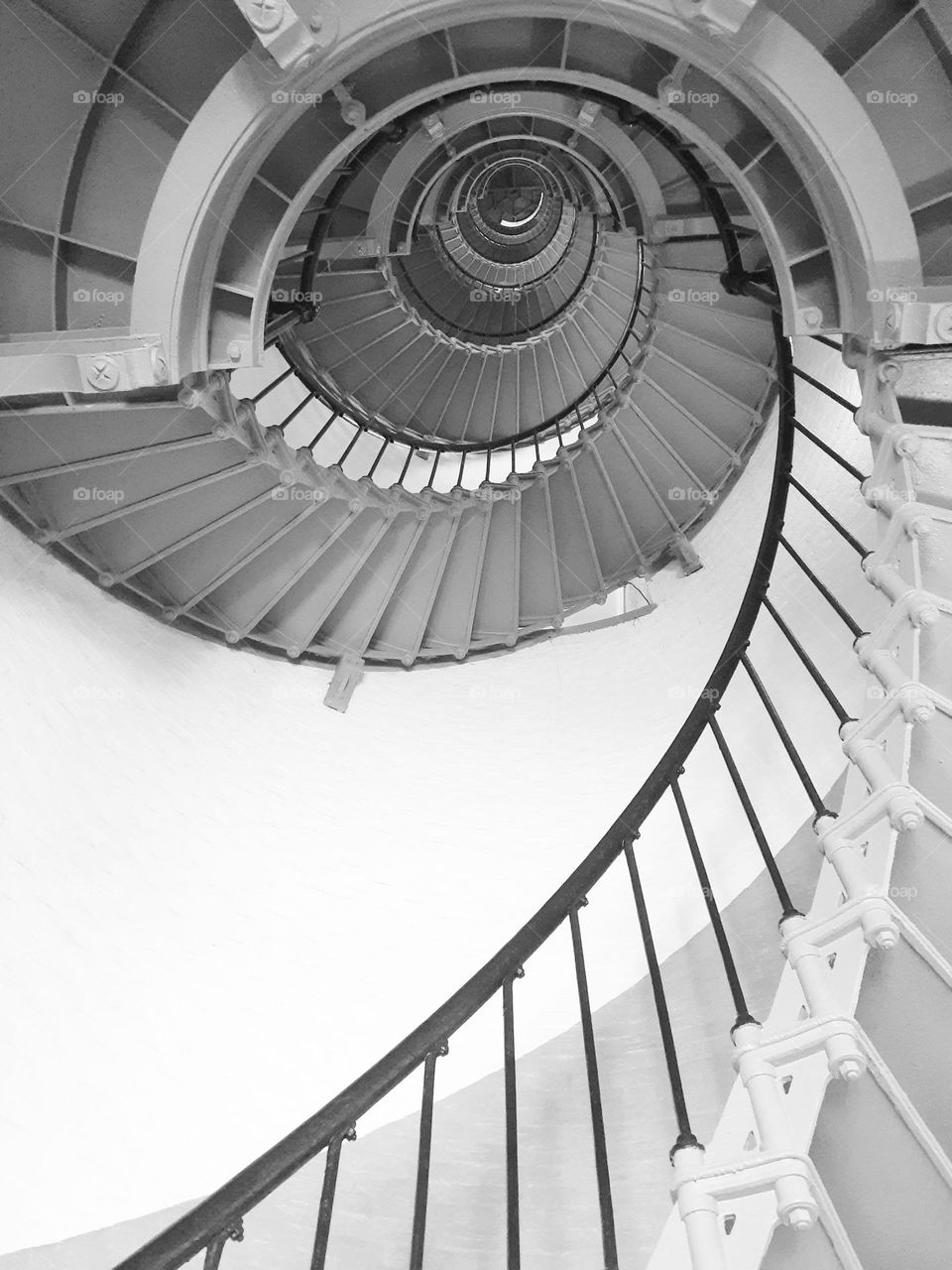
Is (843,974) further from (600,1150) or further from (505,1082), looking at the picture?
(505,1082)

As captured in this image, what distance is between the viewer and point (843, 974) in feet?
8.91

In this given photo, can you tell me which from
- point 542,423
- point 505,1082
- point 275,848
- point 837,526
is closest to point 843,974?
point 505,1082

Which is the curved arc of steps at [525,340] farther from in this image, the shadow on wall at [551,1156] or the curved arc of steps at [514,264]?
the shadow on wall at [551,1156]

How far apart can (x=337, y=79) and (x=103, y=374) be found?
177 centimetres

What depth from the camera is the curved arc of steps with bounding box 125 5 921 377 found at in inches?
165

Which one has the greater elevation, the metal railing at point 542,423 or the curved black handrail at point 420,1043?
the metal railing at point 542,423

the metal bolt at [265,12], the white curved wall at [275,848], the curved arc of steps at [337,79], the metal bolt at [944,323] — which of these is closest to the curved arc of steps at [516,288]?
the white curved wall at [275,848]

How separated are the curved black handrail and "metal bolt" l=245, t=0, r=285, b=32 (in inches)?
122

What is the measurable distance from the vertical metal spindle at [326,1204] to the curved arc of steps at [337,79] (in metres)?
3.53

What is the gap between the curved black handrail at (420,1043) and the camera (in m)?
2.13

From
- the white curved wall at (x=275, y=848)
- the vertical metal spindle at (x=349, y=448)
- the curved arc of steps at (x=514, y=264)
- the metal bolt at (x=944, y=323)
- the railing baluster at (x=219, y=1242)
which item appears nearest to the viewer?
the railing baluster at (x=219, y=1242)

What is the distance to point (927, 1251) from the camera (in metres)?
2.34

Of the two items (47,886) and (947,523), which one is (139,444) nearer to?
(47,886)

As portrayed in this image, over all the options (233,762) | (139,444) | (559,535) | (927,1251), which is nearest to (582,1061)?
(927,1251)
